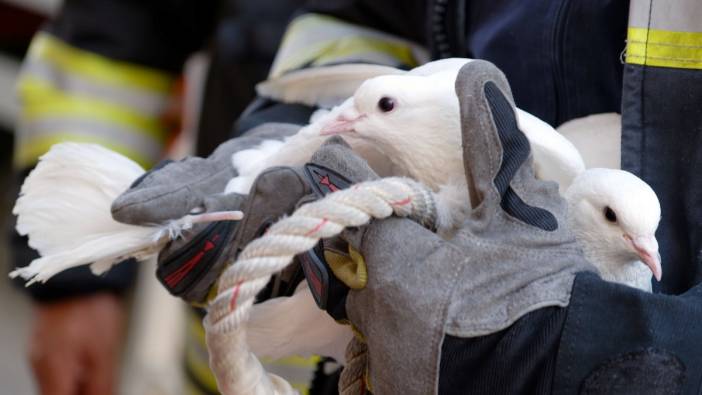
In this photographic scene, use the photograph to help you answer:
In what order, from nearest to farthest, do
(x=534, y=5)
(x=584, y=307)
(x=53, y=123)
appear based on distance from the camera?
(x=584, y=307)
(x=534, y=5)
(x=53, y=123)

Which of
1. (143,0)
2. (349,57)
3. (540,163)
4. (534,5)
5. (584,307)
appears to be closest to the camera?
(584,307)

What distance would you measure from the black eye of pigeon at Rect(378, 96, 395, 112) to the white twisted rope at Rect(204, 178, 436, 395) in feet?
0.38

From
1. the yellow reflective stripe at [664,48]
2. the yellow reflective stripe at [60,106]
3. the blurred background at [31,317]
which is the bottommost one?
the blurred background at [31,317]

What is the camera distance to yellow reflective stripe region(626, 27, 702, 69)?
0.56 meters

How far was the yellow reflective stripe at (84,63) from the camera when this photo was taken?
1196mm

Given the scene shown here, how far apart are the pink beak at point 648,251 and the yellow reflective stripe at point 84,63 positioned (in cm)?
88

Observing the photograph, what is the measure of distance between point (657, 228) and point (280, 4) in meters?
0.82

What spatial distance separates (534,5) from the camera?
654mm

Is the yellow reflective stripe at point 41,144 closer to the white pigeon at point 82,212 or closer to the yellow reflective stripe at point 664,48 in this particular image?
the white pigeon at point 82,212

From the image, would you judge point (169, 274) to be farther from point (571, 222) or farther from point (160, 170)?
point (571, 222)

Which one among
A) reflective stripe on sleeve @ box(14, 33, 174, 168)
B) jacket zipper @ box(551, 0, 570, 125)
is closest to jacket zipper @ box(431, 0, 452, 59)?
jacket zipper @ box(551, 0, 570, 125)

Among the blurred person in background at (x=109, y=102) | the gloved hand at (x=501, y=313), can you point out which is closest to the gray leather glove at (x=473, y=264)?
the gloved hand at (x=501, y=313)

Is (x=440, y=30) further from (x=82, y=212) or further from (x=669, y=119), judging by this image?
(x=82, y=212)

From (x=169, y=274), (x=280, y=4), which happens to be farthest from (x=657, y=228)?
(x=280, y=4)
